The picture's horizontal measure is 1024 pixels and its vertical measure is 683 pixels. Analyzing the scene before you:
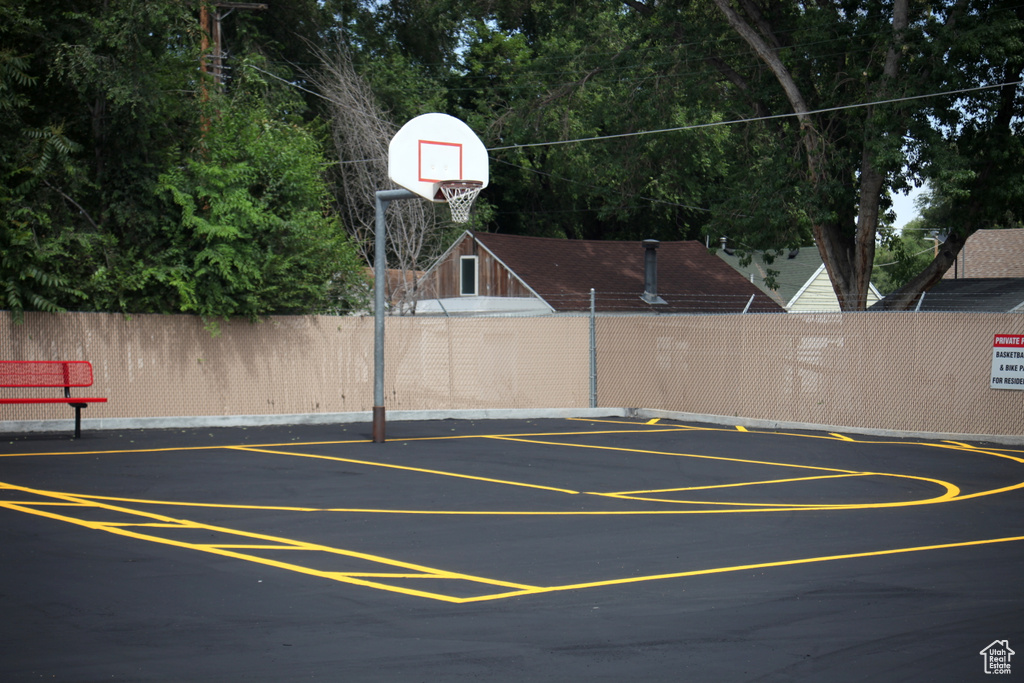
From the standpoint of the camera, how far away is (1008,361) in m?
17.2

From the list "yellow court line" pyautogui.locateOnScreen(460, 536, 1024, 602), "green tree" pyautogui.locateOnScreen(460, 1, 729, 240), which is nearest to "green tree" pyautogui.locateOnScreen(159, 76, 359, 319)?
"green tree" pyautogui.locateOnScreen(460, 1, 729, 240)

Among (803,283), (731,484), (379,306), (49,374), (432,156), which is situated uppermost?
(432,156)

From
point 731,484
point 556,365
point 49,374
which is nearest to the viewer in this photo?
point 731,484

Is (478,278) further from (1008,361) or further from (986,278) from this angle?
(1008,361)

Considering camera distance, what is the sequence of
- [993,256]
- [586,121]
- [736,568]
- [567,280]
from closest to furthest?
1. [736,568]
2. [586,121]
3. [567,280]
4. [993,256]

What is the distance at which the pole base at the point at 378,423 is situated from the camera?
1700 centimetres

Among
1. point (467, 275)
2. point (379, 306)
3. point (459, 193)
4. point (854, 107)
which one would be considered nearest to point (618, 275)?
point (467, 275)

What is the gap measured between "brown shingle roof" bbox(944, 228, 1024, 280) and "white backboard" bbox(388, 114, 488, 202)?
32760 mm

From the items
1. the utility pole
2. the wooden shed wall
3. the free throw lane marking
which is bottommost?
the free throw lane marking

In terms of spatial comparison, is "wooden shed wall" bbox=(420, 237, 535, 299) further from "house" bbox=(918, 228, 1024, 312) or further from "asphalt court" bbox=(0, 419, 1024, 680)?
"asphalt court" bbox=(0, 419, 1024, 680)

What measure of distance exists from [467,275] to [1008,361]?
2552cm

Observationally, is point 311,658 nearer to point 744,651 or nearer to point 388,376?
point 744,651

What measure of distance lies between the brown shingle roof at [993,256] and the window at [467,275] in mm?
20781
